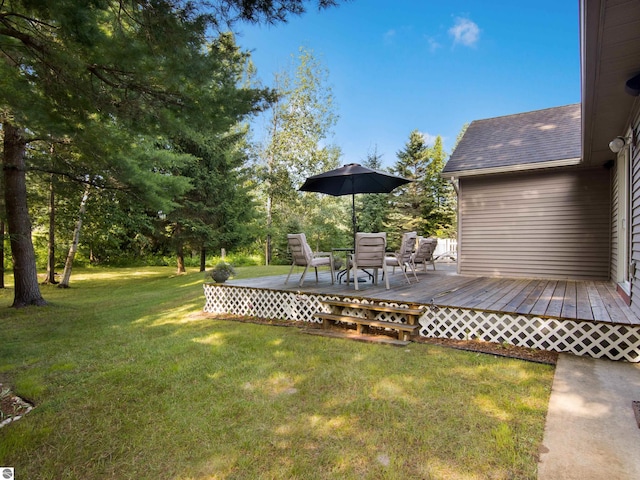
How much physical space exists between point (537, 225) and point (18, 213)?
33.6 feet

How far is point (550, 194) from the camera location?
6906mm

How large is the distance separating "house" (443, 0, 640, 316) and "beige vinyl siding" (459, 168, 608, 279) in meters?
0.02

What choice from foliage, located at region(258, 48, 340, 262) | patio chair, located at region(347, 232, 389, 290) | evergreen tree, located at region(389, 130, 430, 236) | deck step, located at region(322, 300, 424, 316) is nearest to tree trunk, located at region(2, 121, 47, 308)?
deck step, located at region(322, 300, 424, 316)

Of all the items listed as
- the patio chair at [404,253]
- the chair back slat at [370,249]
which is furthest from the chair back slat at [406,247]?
the chair back slat at [370,249]

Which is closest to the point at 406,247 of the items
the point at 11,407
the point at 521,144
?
the point at 521,144

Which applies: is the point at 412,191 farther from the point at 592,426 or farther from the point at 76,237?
the point at 592,426

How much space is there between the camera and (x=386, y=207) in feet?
63.4

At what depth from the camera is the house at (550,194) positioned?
4.68 m

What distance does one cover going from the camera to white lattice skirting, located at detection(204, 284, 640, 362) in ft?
10.2

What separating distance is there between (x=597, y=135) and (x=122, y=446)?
21.0 feet

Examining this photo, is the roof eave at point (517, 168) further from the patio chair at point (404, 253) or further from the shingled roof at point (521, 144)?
the patio chair at point (404, 253)

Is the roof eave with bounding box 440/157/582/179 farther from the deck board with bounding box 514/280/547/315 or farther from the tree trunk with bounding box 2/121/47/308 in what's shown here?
the tree trunk with bounding box 2/121/47/308

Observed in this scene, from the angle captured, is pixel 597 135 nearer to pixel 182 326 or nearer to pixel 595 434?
pixel 595 434

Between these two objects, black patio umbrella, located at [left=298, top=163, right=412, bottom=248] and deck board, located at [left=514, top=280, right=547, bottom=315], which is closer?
deck board, located at [left=514, top=280, right=547, bottom=315]
